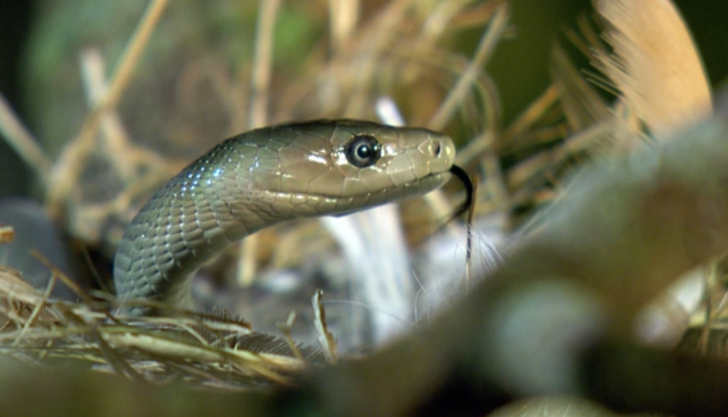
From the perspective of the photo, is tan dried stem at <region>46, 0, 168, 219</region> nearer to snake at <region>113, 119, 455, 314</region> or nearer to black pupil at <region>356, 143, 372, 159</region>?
snake at <region>113, 119, 455, 314</region>

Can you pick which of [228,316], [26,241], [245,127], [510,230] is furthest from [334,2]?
[228,316]

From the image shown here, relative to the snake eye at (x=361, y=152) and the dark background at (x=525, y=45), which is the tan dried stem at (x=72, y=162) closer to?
the dark background at (x=525, y=45)

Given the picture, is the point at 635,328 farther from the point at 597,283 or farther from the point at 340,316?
the point at 340,316

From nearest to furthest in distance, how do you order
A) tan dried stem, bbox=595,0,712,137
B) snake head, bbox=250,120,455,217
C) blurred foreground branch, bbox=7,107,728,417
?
blurred foreground branch, bbox=7,107,728,417, tan dried stem, bbox=595,0,712,137, snake head, bbox=250,120,455,217

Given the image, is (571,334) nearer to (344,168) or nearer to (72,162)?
(344,168)

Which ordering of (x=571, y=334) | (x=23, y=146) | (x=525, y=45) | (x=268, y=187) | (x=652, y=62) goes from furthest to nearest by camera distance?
(x=525, y=45) < (x=23, y=146) < (x=268, y=187) < (x=652, y=62) < (x=571, y=334)

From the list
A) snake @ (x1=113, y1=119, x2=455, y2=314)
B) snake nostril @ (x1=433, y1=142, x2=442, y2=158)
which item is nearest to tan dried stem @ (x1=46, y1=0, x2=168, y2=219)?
snake @ (x1=113, y1=119, x2=455, y2=314)

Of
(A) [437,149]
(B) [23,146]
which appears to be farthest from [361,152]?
(B) [23,146]
